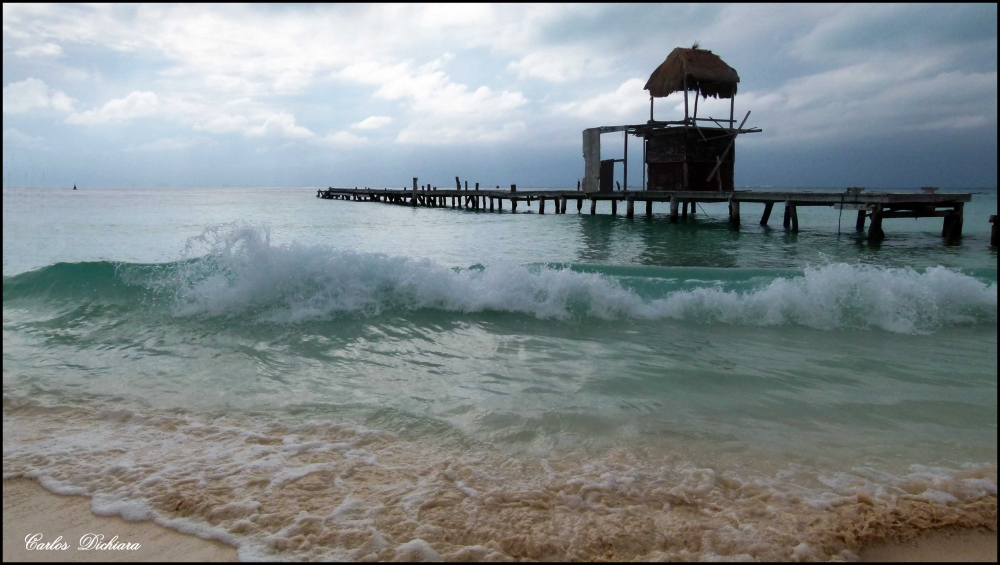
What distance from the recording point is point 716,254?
49.1ft

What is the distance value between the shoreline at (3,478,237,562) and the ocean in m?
0.08

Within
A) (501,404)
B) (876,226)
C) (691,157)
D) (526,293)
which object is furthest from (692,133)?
(501,404)

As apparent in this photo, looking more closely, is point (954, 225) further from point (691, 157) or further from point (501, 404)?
point (501, 404)

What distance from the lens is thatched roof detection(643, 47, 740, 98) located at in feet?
73.8

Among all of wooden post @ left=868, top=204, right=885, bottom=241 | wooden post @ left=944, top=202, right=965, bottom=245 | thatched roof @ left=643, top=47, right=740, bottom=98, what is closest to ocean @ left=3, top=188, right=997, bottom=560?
wooden post @ left=868, top=204, right=885, bottom=241

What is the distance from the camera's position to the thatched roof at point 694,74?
73.8ft

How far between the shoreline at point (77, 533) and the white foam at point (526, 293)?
4082 millimetres

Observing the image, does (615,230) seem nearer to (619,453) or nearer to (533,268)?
(533,268)

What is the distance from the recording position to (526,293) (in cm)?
748

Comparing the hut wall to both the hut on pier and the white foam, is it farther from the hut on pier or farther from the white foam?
the white foam

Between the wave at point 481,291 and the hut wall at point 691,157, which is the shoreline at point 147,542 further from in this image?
the hut wall at point 691,157

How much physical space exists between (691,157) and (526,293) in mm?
18175

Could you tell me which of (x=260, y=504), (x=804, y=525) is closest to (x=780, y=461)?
(x=804, y=525)

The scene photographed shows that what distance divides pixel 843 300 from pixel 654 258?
24.1 feet
